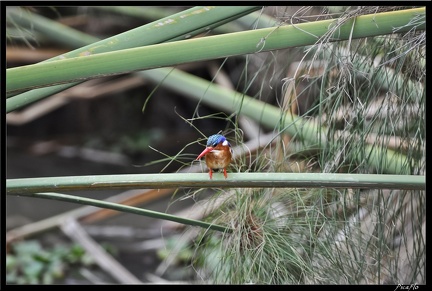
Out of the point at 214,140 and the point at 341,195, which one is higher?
the point at 214,140

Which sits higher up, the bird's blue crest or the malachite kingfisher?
the bird's blue crest

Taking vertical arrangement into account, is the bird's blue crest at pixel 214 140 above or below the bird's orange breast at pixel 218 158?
above

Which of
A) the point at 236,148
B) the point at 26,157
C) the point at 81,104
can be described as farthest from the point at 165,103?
the point at 236,148

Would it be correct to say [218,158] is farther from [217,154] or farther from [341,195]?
[341,195]

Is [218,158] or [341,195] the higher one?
[218,158]

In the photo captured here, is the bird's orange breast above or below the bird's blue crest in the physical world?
below

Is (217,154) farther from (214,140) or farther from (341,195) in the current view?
(341,195)

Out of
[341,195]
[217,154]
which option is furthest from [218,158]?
[341,195]

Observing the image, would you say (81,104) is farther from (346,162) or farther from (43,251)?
(346,162)

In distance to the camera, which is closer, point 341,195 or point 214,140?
point 214,140
